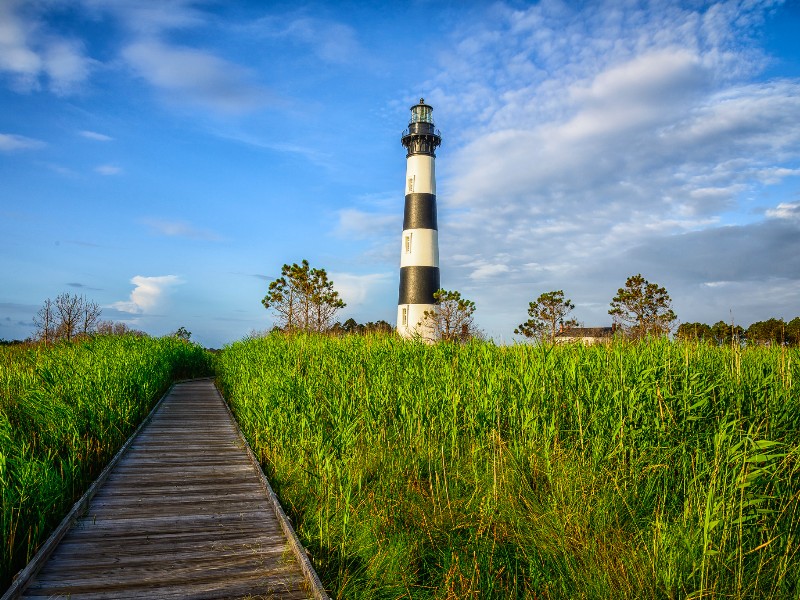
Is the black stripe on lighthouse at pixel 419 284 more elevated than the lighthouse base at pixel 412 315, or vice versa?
the black stripe on lighthouse at pixel 419 284

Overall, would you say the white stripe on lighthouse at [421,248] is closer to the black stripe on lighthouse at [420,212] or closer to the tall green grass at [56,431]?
the black stripe on lighthouse at [420,212]

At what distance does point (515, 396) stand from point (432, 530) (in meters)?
1.80

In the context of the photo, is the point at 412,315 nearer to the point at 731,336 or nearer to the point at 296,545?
the point at 731,336

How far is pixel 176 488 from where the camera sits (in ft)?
16.7

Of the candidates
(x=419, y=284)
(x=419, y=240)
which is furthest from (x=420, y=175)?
(x=419, y=284)

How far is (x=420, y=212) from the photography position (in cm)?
2514

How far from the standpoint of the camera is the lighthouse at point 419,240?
81.4ft

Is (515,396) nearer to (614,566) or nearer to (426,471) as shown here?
(426,471)

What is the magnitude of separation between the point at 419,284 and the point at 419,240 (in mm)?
2087

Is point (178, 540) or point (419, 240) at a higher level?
point (419, 240)

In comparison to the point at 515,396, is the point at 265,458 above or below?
below

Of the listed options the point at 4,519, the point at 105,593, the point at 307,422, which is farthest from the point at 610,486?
the point at 4,519

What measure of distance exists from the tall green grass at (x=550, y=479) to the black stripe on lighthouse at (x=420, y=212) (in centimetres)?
1904

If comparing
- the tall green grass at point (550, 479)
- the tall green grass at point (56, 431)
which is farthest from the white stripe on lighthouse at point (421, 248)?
the tall green grass at point (550, 479)
